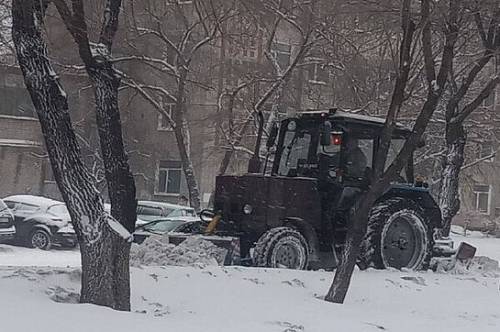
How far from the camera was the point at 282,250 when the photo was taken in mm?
12391

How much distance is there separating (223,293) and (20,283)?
→ 240cm

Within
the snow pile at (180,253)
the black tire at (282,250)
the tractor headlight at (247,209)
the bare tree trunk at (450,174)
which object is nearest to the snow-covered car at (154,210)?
the bare tree trunk at (450,174)

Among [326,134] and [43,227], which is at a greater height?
[326,134]

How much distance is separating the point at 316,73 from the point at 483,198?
19.3 meters

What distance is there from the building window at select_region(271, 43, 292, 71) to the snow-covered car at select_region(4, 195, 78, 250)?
8210 millimetres

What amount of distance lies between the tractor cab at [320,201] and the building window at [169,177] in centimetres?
2436

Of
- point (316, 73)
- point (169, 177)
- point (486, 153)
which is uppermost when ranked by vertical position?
point (316, 73)

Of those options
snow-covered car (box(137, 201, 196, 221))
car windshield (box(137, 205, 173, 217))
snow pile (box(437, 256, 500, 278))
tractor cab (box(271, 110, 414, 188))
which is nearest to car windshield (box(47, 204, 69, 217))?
snow-covered car (box(137, 201, 196, 221))

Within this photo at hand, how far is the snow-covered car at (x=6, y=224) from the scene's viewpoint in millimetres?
21859

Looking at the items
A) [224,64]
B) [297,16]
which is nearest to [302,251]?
[297,16]

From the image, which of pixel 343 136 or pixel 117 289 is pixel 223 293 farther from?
pixel 343 136

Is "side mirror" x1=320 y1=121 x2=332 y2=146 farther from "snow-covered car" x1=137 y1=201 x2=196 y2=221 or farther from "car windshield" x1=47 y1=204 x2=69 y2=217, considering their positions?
"snow-covered car" x1=137 y1=201 x2=196 y2=221

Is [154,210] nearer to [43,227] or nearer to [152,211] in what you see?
[152,211]

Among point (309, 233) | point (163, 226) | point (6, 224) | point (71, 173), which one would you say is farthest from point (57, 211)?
point (71, 173)
